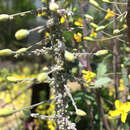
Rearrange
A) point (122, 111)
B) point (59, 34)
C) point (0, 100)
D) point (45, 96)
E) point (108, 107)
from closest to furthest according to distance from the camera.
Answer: point (59, 34)
point (122, 111)
point (108, 107)
point (45, 96)
point (0, 100)

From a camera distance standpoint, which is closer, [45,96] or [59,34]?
[59,34]

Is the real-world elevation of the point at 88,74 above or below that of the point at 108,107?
above

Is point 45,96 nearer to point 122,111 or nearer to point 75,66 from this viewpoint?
point 75,66

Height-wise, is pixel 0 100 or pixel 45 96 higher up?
pixel 45 96

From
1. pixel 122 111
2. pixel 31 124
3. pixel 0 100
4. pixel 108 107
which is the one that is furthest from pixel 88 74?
pixel 0 100

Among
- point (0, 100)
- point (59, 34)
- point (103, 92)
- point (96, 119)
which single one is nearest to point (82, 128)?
point (96, 119)

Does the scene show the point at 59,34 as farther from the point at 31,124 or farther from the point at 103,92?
the point at 31,124

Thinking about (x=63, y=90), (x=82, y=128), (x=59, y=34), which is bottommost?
(x=82, y=128)

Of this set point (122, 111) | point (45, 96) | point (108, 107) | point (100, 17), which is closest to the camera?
point (122, 111)

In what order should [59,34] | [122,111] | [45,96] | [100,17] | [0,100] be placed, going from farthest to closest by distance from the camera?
[0,100], [45,96], [100,17], [122,111], [59,34]
